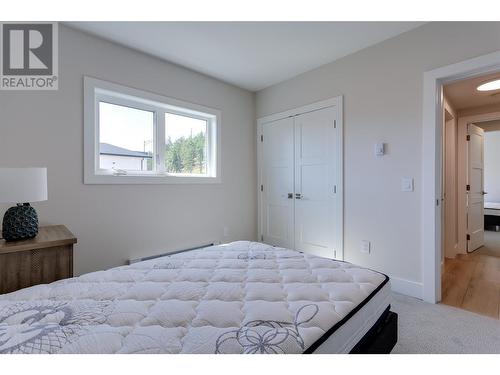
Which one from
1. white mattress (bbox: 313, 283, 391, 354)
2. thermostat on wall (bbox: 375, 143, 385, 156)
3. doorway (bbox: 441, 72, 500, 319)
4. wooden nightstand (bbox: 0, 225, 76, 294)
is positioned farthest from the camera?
doorway (bbox: 441, 72, 500, 319)

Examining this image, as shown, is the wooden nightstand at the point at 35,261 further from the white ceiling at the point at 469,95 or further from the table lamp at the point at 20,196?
the white ceiling at the point at 469,95

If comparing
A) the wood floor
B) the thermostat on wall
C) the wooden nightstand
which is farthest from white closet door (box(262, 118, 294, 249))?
the wooden nightstand

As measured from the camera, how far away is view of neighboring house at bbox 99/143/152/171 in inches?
102

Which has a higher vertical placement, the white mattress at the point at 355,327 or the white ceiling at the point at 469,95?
the white ceiling at the point at 469,95

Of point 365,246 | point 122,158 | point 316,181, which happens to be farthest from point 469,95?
point 122,158

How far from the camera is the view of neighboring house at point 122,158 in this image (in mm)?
2597

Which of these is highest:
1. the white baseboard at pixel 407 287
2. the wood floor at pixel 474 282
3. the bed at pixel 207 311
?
the bed at pixel 207 311

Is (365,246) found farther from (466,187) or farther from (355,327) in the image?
(466,187)

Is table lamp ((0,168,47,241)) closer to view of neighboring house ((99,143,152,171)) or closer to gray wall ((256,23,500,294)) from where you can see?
view of neighboring house ((99,143,152,171))

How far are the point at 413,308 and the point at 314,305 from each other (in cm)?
165

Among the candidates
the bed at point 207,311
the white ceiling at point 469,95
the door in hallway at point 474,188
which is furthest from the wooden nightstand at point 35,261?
the door in hallway at point 474,188

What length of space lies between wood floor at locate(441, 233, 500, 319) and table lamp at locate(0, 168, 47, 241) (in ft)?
11.1

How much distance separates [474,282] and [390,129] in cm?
188

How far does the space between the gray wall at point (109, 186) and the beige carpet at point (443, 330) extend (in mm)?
2275
